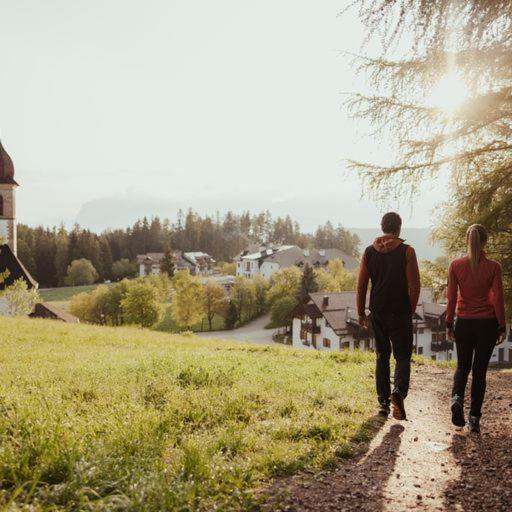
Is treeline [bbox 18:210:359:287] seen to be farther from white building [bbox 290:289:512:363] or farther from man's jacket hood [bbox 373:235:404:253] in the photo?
man's jacket hood [bbox 373:235:404:253]

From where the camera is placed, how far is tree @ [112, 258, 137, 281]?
122938 millimetres

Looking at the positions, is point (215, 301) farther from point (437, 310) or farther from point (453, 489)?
point (453, 489)

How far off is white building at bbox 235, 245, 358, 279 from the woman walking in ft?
345

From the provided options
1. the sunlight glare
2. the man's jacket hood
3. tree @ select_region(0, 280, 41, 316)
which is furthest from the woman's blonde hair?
tree @ select_region(0, 280, 41, 316)

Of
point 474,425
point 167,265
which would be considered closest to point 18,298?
point 474,425

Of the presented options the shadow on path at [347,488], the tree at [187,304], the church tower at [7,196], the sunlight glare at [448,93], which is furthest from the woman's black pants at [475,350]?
the tree at [187,304]

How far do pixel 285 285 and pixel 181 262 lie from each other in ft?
218

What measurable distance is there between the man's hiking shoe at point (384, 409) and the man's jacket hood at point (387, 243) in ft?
6.21

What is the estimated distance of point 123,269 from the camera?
410 feet

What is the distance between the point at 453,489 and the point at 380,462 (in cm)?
68

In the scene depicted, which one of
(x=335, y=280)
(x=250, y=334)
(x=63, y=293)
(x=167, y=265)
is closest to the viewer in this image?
(x=250, y=334)

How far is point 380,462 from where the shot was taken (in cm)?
434

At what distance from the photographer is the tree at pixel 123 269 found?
123 m

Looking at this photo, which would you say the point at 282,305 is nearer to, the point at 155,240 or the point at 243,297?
the point at 243,297
